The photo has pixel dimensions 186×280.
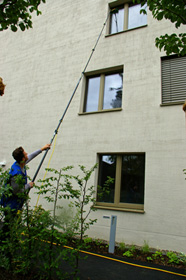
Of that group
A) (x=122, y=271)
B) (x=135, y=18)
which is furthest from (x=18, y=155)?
(x=135, y=18)

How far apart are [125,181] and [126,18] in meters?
6.04

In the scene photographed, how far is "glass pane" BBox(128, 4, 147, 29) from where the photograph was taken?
7.72m

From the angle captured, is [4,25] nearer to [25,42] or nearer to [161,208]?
[161,208]

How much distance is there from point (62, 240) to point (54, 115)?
5.72 metres

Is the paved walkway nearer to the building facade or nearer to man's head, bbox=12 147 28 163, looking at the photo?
the building facade

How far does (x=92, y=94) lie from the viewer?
781cm

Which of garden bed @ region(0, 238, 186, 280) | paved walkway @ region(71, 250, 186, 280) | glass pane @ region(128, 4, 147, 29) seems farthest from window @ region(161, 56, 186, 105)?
paved walkway @ region(71, 250, 186, 280)

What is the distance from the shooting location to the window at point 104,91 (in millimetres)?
7329

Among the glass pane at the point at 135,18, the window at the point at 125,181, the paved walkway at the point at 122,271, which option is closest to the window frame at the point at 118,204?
the window at the point at 125,181

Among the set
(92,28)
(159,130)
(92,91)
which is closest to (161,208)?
(159,130)

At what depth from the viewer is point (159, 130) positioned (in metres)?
6.04

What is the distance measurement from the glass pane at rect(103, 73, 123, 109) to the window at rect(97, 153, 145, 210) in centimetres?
180

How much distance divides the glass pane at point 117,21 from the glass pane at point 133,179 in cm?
500

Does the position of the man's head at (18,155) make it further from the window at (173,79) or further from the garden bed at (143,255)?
the window at (173,79)
